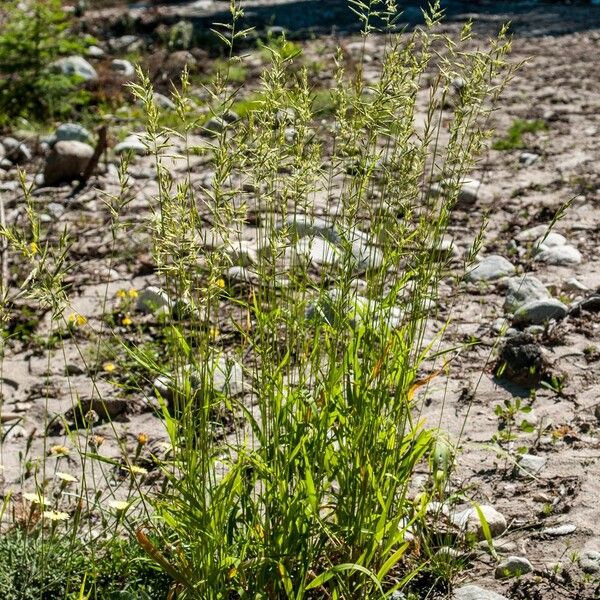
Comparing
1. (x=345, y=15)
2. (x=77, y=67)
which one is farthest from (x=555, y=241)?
(x=345, y=15)

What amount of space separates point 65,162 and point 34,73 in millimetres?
1856

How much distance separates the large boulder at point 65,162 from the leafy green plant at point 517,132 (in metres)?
3.32

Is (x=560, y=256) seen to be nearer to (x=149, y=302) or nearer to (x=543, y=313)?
(x=543, y=313)

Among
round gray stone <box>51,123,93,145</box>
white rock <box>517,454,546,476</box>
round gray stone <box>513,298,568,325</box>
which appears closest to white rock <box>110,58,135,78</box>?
round gray stone <box>51,123,93,145</box>

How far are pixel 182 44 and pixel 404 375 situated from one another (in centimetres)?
919

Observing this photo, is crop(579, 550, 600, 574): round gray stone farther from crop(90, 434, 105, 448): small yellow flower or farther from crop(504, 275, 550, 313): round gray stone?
crop(504, 275, 550, 313): round gray stone

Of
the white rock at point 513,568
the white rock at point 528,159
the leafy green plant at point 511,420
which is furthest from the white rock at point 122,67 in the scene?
the white rock at point 513,568

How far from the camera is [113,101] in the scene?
941 centimetres

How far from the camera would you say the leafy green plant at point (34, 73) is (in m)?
8.85

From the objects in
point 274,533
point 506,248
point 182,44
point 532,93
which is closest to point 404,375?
point 274,533

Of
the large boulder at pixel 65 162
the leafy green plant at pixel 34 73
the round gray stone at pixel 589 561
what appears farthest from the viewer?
the leafy green plant at pixel 34 73

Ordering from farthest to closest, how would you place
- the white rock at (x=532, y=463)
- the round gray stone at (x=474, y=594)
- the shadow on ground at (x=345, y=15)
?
the shadow on ground at (x=345, y=15)
the white rock at (x=532, y=463)
the round gray stone at (x=474, y=594)

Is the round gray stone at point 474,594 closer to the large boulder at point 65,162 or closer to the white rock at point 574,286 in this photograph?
the white rock at point 574,286

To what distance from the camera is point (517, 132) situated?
810cm
